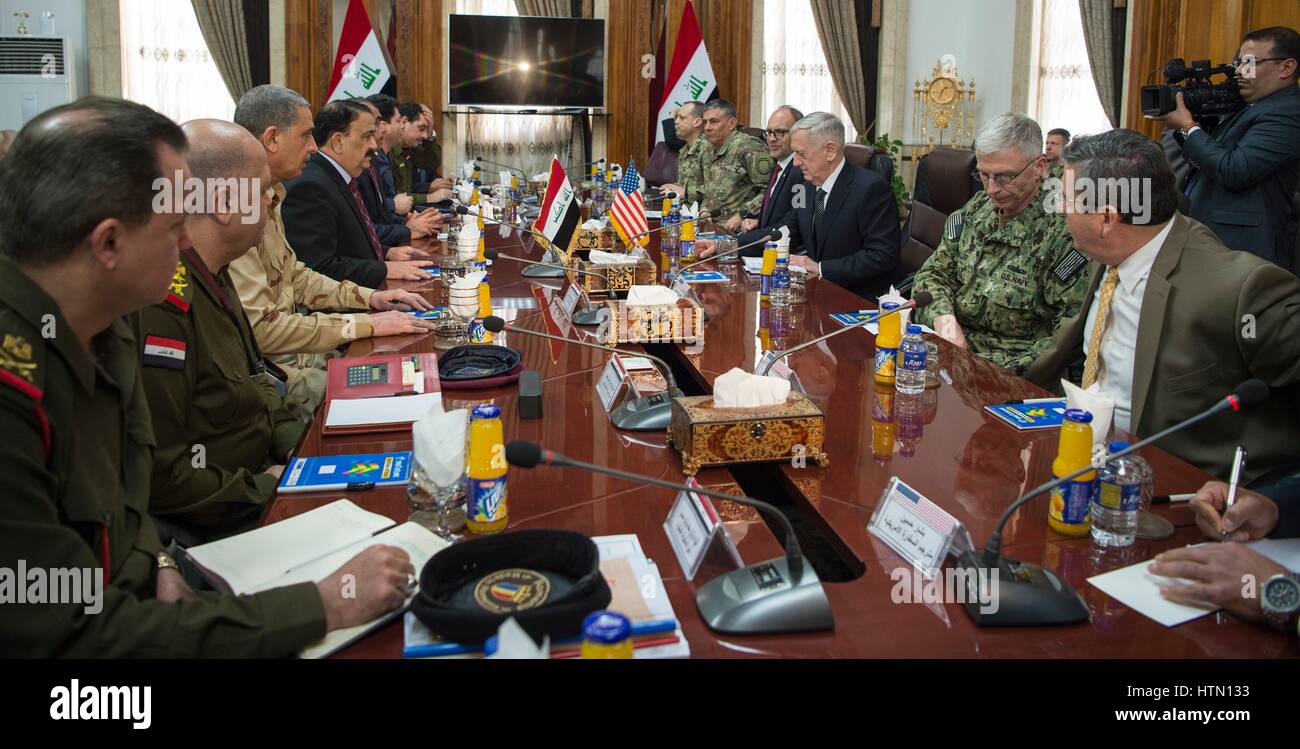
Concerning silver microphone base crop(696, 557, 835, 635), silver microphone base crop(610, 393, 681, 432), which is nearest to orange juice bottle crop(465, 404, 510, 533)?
A: silver microphone base crop(696, 557, 835, 635)

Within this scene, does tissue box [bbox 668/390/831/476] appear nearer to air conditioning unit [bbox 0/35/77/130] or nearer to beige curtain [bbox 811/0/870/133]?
air conditioning unit [bbox 0/35/77/130]

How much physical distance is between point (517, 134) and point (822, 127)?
16.9ft

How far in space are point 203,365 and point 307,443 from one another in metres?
0.30

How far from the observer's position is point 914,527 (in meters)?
1.43

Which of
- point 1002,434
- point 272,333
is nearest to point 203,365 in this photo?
point 272,333

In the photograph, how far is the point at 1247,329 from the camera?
6.27 ft

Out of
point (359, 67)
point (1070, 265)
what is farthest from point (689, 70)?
point (1070, 265)

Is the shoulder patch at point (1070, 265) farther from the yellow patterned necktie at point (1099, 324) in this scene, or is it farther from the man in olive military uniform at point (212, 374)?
the man in olive military uniform at point (212, 374)

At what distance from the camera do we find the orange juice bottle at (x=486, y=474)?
57.9 inches

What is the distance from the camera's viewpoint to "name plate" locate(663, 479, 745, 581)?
4.36ft

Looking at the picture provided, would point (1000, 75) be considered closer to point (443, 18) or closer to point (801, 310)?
point (443, 18)

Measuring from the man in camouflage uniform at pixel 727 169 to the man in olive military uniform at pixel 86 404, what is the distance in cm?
462

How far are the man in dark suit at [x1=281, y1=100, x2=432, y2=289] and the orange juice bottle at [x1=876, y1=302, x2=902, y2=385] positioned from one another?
2020mm

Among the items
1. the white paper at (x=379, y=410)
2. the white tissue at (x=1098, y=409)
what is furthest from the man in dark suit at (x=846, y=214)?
the white tissue at (x=1098, y=409)
